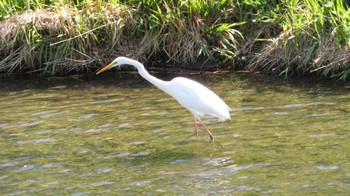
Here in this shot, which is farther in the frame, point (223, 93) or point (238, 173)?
point (223, 93)

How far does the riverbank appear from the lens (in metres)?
10.4

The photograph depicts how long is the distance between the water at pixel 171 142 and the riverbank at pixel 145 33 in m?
0.52

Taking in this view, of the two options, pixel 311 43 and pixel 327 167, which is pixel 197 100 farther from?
pixel 311 43

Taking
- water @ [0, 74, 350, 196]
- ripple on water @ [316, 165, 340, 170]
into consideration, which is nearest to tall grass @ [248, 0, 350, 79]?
water @ [0, 74, 350, 196]

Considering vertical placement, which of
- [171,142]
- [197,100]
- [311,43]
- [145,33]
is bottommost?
[171,142]

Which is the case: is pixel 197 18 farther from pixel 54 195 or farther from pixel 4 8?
pixel 54 195

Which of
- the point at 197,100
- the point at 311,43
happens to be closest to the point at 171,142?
the point at 197,100

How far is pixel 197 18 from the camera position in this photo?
1055 cm

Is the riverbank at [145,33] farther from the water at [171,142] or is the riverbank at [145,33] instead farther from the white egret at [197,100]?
the white egret at [197,100]

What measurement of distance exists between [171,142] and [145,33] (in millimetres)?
3737

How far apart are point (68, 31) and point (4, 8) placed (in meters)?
1.16

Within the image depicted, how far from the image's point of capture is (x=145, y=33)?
1064 cm

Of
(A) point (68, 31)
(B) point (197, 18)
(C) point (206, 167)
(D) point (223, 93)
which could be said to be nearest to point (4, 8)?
(A) point (68, 31)

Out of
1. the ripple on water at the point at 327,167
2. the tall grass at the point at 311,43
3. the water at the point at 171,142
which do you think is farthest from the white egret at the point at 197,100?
the tall grass at the point at 311,43
